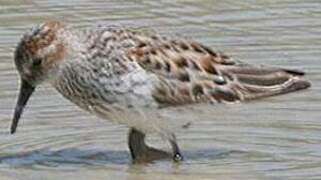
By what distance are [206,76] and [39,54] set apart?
1067mm

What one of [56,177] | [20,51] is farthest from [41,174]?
[20,51]

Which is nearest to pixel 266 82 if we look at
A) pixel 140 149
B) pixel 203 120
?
pixel 203 120

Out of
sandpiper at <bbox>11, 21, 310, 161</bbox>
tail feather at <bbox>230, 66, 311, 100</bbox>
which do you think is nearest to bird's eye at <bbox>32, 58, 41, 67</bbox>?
sandpiper at <bbox>11, 21, 310, 161</bbox>

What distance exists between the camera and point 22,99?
33.4 feet

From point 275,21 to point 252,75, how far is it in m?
2.62

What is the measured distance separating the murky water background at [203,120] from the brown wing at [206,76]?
121 millimetres

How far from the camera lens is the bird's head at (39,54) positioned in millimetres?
9883

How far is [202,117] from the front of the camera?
33.7 feet

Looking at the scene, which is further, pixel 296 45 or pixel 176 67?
pixel 296 45

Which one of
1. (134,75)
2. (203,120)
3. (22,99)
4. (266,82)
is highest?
(134,75)

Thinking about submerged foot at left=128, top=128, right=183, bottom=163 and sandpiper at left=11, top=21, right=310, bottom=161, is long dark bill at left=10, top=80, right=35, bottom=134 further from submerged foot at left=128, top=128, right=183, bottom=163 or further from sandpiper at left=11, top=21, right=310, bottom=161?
submerged foot at left=128, top=128, right=183, bottom=163

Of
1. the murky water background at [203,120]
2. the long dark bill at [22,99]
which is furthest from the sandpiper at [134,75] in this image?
the murky water background at [203,120]

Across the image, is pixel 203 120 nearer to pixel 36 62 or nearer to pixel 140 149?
pixel 140 149

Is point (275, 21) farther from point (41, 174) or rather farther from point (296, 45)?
point (41, 174)
